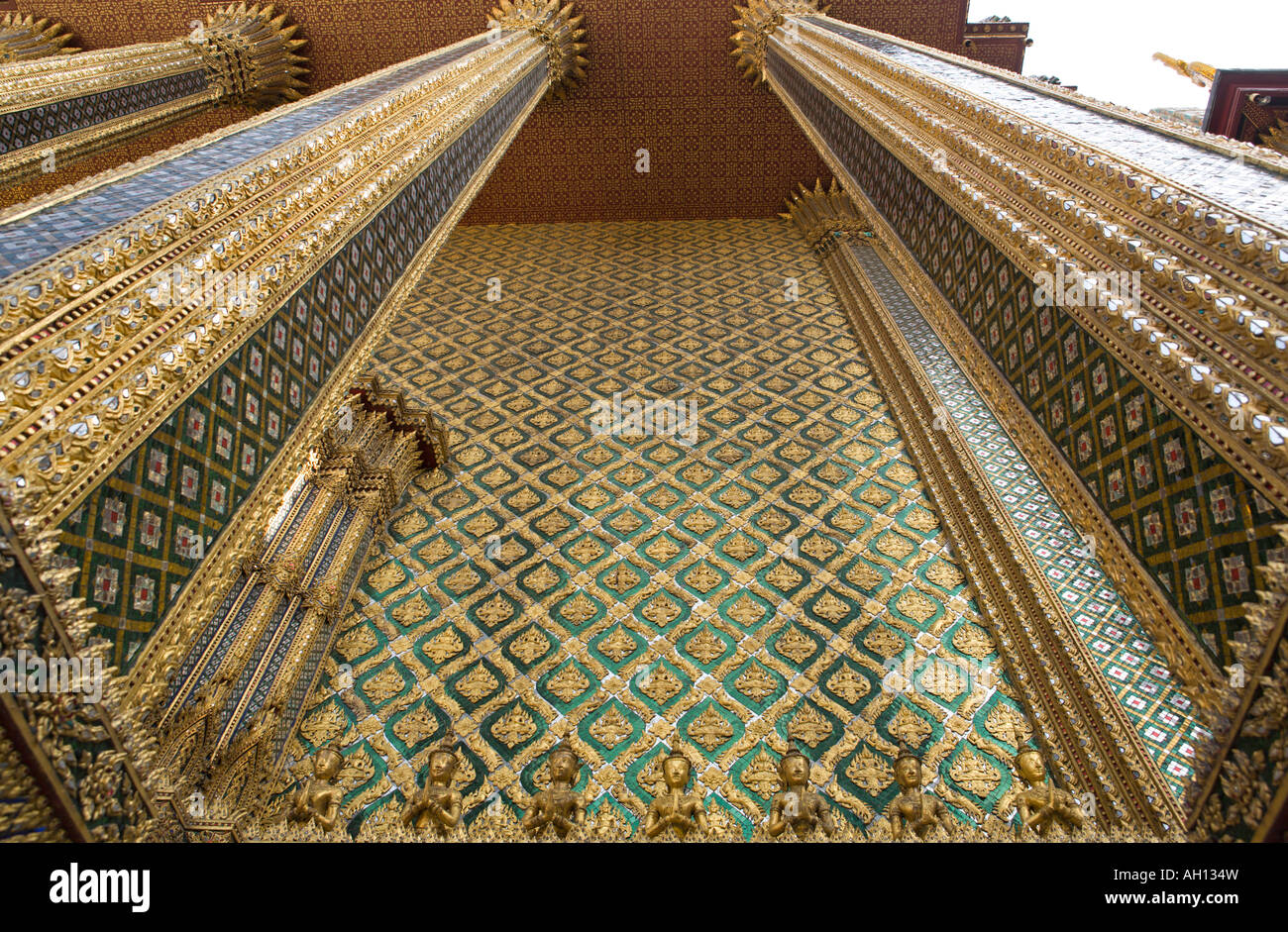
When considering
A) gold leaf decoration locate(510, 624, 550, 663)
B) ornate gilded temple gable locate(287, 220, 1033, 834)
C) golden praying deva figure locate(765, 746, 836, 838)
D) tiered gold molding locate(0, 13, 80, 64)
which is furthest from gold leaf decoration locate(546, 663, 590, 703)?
tiered gold molding locate(0, 13, 80, 64)

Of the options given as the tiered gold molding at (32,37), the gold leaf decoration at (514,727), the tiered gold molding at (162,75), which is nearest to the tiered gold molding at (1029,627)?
the gold leaf decoration at (514,727)

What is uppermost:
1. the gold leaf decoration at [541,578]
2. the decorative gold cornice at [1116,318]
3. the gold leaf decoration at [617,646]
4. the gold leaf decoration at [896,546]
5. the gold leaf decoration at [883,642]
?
the decorative gold cornice at [1116,318]

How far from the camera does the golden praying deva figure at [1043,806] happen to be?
60.2 inches

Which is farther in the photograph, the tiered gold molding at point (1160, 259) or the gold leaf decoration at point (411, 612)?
the gold leaf decoration at point (411, 612)

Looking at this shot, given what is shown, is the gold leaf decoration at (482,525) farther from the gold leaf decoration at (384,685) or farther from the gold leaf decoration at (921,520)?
the gold leaf decoration at (921,520)

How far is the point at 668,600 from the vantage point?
292 centimetres

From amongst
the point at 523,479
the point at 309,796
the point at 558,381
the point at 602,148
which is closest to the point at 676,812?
the point at 309,796

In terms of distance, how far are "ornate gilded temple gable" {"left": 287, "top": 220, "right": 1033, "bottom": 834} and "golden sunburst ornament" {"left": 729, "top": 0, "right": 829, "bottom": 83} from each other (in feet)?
10.4

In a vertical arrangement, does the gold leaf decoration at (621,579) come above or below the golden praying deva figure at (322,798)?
below

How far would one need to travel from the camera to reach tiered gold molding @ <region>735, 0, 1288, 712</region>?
1062 mm

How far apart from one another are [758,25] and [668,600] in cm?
583

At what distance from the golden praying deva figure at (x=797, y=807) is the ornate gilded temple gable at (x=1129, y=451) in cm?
78

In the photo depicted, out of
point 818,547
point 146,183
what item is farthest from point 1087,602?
point 146,183

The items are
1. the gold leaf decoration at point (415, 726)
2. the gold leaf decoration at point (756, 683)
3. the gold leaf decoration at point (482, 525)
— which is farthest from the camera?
the gold leaf decoration at point (482, 525)
